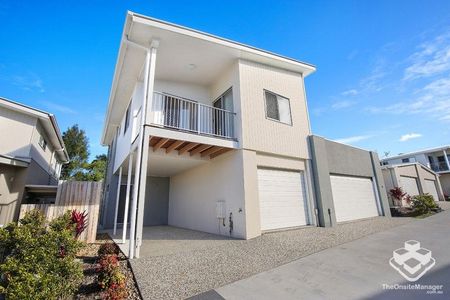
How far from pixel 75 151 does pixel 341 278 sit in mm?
29994

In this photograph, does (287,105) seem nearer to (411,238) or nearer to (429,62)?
(429,62)

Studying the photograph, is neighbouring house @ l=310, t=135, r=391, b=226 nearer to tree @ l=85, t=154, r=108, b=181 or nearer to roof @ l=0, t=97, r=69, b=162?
roof @ l=0, t=97, r=69, b=162

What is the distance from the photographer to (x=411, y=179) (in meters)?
17.7

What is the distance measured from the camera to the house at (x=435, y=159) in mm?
26911

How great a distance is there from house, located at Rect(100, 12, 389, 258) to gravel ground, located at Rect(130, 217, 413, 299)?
1.07m

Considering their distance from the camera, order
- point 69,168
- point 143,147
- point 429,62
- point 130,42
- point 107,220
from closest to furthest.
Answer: point 143,147, point 130,42, point 429,62, point 107,220, point 69,168

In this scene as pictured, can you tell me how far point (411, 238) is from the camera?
21.0 feet

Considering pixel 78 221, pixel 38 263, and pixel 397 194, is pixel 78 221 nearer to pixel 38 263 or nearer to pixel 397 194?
pixel 38 263

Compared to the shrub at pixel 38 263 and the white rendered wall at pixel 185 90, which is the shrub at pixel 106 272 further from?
the white rendered wall at pixel 185 90

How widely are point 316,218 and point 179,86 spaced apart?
8.32 metres

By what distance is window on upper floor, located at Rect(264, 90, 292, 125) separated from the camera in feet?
30.4

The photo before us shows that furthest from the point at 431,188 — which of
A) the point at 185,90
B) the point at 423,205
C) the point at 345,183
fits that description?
the point at 185,90

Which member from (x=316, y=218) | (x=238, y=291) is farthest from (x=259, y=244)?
(x=316, y=218)

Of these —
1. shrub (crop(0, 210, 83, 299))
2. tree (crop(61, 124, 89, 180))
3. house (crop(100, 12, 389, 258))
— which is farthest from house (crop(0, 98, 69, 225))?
tree (crop(61, 124, 89, 180))
